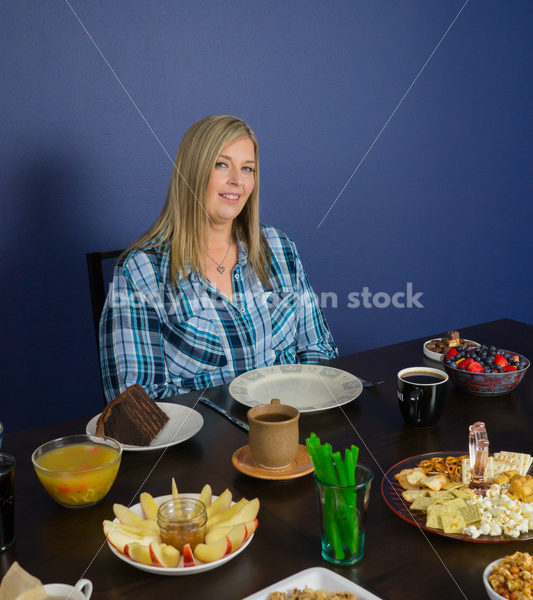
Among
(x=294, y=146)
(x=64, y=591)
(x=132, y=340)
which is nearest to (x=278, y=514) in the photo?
(x=64, y=591)

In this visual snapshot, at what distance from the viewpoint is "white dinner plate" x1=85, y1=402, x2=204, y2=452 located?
3.59 feet

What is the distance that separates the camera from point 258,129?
2.48m

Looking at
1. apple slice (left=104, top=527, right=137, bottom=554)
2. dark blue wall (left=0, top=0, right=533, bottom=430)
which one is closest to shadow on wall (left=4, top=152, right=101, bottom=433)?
dark blue wall (left=0, top=0, right=533, bottom=430)

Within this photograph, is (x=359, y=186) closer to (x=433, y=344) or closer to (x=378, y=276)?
(x=378, y=276)

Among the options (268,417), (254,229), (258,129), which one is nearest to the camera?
(268,417)

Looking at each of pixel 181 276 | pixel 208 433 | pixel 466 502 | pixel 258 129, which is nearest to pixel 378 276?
pixel 258 129

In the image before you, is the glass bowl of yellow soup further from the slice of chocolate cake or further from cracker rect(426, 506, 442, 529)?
cracker rect(426, 506, 442, 529)

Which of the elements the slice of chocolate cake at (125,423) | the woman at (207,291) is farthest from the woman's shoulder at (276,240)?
the slice of chocolate cake at (125,423)

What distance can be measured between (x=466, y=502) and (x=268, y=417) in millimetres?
321

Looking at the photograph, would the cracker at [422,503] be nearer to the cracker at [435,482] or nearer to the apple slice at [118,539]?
the cracker at [435,482]

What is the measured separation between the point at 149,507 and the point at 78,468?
0.14 meters

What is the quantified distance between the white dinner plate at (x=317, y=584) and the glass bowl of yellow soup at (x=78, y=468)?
0.30 meters

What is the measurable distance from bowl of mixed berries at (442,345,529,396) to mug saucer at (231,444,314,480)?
16.8 inches

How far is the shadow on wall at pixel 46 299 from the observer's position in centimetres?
204
